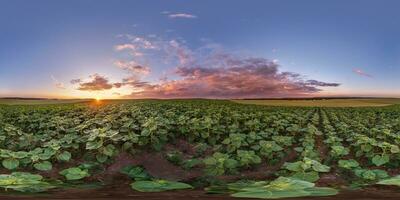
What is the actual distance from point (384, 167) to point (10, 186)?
5198 mm

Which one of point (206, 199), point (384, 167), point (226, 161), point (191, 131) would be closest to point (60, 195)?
point (206, 199)

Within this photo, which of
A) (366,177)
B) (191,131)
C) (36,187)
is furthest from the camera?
(191,131)

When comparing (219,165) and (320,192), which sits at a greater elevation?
(320,192)

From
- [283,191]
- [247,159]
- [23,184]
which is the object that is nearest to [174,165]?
[247,159]

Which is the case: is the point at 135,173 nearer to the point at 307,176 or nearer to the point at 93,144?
the point at 93,144

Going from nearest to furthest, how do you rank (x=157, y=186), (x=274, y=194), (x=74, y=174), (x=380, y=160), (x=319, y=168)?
(x=274, y=194)
(x=157, y=186)
(x=74, y=174)
(x=319, y=168)
(x=380, y=160)

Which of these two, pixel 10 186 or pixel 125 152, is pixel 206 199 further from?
pixel 125 152

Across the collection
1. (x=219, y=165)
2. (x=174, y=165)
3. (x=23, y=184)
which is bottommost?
(x=174, y=165)

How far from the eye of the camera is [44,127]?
12.5 meters

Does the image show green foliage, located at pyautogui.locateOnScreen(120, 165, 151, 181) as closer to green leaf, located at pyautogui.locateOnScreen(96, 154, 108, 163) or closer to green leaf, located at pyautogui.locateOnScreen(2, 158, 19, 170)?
green leaf, located at pyautogui.locateOnScreen(96, 154, 108, 163)

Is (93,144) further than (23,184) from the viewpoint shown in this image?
Yes

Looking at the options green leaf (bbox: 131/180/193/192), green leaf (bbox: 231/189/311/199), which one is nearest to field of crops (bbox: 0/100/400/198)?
green leaf (bbox: 131/180/193/192)

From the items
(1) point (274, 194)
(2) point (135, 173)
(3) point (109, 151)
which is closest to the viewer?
(1) point (274, 194)

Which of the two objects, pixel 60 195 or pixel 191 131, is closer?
pixel 60 195
